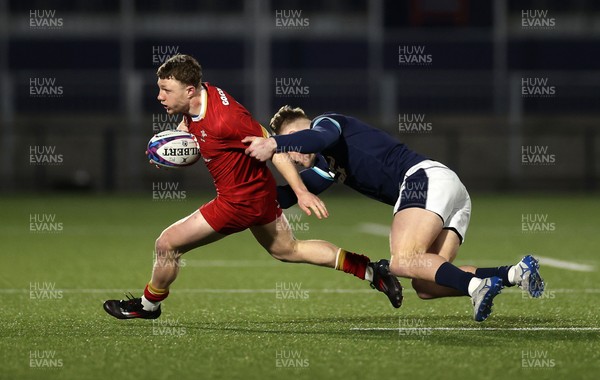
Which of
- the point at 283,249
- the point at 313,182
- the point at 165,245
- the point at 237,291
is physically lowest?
the point at 237,291

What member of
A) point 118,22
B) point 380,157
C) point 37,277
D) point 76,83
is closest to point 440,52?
point 118,22

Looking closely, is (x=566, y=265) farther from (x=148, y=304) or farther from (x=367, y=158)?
(x=148, y=304)

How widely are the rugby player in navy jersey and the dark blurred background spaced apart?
16.8 m

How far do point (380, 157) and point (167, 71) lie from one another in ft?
4.79

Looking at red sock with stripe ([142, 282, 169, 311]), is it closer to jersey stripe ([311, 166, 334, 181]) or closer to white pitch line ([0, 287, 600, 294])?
jersey stripe ([311, 166, 334, 181])

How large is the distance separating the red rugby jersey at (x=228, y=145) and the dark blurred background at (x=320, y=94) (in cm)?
1676

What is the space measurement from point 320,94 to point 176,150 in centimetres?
1930

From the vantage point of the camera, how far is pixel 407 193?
26.2 feet

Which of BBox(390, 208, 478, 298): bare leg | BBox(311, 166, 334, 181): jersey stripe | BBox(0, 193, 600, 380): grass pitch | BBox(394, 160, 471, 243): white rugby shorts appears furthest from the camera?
BBox(311, 166, 334, 181): jersey stripe

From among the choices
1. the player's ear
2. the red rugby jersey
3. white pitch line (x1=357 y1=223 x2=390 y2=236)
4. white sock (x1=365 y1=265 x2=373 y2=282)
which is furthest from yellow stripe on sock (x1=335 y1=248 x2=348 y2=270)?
white pitch line (x1=357 y1=223 x2=390 y2=236)

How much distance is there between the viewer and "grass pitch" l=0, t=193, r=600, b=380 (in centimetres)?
678

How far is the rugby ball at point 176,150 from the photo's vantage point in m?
8.34

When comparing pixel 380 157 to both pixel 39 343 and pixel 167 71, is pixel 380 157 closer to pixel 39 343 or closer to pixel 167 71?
pixel 167 71

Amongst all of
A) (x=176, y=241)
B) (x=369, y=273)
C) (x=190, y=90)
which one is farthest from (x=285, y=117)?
(x=369, y=273)
